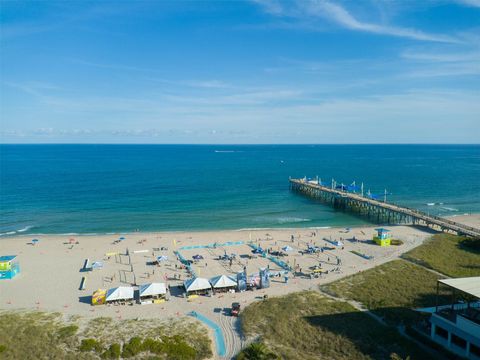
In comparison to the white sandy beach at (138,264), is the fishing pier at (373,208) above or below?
above

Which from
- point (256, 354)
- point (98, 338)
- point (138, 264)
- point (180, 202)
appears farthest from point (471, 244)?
point (180, 202)

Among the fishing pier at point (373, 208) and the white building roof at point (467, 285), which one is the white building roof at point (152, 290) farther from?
the fishing pier at point (373, 208)

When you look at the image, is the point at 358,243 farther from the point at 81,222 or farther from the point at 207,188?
the point at 207,188

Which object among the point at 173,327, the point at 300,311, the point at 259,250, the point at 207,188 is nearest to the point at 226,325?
the point at 173,327

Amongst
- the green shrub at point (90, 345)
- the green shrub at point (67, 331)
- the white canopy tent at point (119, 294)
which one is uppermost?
the white canopy tent at point (119, 294)

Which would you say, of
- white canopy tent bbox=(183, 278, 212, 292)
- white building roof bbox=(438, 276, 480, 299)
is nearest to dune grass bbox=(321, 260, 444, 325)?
white building roof bbox=(438, 276, 480, 299)

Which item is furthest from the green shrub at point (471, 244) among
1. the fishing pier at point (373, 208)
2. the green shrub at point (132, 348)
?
the green shrub at point (132, 348)

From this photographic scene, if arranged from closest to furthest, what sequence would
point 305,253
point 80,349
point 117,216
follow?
point 80,349 < point 305,253 < point 117,216
